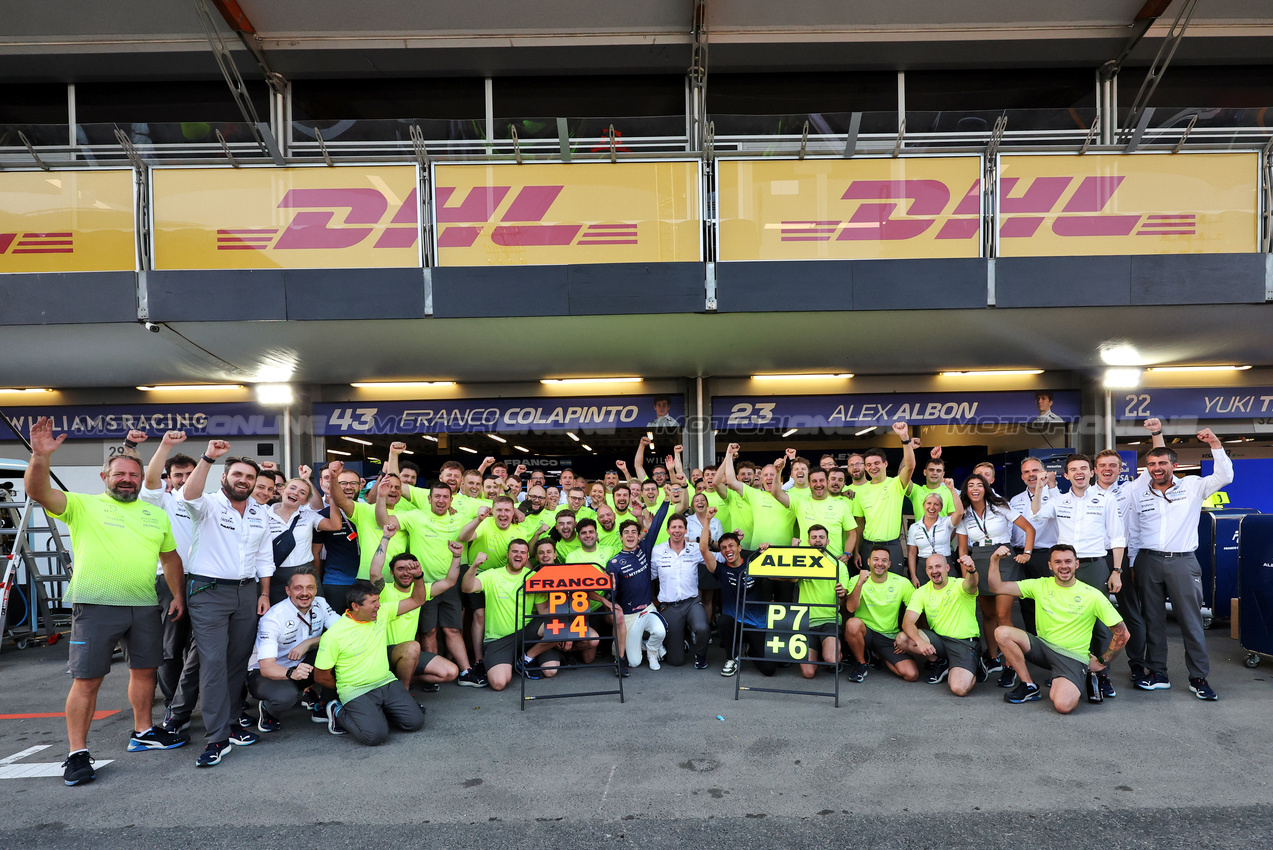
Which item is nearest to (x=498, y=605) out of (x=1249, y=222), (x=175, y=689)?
(x=175, y=689)

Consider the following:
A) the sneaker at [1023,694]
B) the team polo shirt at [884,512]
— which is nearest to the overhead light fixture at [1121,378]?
the team polo shirt at [884,512]

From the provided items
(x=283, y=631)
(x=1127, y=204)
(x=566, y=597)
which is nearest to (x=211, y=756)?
(x=283, y=631)

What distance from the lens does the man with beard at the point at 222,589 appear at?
14.1ft

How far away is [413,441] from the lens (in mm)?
10641

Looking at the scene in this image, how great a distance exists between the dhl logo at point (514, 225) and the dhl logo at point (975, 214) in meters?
2.00

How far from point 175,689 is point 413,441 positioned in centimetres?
585

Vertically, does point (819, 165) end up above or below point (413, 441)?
above

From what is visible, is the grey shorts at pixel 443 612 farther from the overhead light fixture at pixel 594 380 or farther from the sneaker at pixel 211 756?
the overhead light fixture at pixel 594 380

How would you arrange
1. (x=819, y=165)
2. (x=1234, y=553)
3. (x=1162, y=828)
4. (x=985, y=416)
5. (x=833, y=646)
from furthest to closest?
(x=985, y=416)
(x=819, y=165)
(x=1234, y=553)
(x=833, y=646)
(x=1162, y=828)

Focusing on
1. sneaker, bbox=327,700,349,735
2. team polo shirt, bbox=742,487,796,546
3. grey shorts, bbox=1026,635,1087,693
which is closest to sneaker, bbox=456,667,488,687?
sneaker, bbox=327,700,349,735

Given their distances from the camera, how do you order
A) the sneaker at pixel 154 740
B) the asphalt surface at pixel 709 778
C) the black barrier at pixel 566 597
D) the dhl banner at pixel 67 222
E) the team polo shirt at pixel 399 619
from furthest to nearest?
the dhl banner at pixel 67 222
the black barrier at pixel 566 597
the team polo shirt at pixel 399 619
the sneaker at pixel 154 740
the asphalt surface at pixel 709 778

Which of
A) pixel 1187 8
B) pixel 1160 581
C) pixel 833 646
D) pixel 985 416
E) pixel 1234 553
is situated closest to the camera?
pixel 1160 581

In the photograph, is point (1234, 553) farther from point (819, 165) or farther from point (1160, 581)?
point (819, 165)

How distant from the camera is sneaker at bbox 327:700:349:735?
15.4ft
